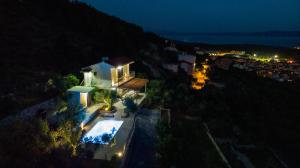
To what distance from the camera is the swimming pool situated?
11391mm

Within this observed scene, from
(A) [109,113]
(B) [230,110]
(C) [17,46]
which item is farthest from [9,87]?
(B) [230,110]

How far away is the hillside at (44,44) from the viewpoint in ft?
50.0

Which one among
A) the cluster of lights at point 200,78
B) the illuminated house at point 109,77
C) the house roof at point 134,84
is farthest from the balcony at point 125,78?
the cluster of lights at point 200,78

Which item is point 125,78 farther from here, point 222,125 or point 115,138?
point 115,138

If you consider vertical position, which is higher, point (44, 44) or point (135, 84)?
point (44, 44)

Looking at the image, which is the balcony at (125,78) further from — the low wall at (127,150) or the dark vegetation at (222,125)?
the low wall at (127,150)

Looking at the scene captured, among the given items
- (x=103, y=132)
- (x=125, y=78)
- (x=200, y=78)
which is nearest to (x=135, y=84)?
(x=125, y=78)

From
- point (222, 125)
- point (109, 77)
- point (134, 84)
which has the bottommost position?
point (222, 125)

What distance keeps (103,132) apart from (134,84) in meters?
7.41

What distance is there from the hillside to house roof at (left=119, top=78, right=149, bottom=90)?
15.7ft

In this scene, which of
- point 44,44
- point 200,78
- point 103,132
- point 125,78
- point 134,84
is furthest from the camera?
point 200,78

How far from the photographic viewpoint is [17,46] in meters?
22.9

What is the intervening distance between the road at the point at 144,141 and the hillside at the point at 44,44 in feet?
18.3

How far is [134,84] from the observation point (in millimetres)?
19797
